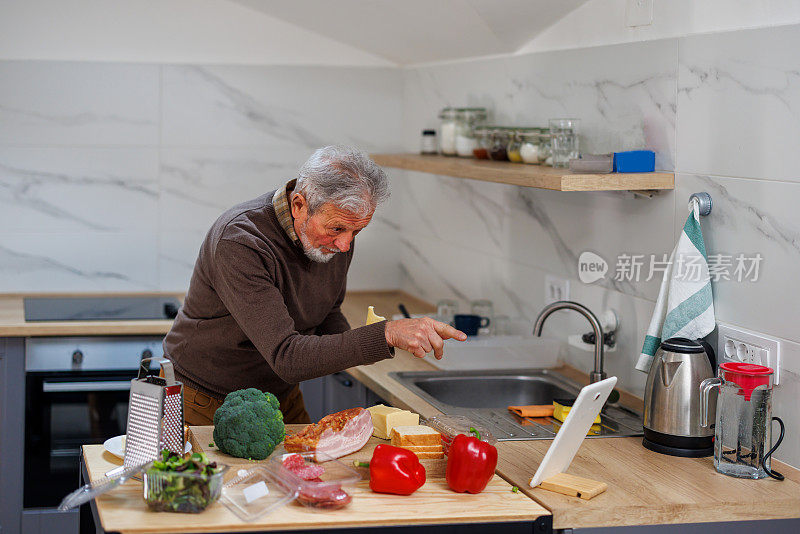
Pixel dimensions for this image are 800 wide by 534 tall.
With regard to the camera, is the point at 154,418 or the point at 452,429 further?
the point at 452,429

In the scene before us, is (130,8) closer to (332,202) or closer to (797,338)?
(332,202)

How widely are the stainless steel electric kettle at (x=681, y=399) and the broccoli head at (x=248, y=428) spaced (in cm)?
82

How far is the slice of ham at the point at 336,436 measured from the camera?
1.98m

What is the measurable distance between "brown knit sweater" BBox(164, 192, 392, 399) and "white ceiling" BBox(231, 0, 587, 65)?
3.18ft

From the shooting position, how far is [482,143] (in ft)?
10.5

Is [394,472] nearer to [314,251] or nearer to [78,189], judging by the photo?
[314,251]

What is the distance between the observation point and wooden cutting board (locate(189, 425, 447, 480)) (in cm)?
193

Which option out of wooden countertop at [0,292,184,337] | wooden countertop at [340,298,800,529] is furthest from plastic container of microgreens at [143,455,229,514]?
wooden countertop at [0,292,184,337]

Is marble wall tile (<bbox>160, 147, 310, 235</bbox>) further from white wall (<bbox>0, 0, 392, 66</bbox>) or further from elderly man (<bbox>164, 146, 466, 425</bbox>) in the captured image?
elderly man (<bbox>164, 146, 466, 425</bbox>)

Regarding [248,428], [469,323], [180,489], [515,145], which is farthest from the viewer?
[469,323]

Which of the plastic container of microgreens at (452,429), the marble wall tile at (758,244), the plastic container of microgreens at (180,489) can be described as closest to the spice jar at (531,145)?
the marble wall tile at (758,244)

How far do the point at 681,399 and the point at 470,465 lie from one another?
1.82 feet

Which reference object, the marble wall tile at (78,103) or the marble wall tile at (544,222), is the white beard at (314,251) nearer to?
the marble wall tile at (544,222)

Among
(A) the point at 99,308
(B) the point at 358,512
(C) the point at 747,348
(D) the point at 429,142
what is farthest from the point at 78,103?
(C) the point at 747,348
